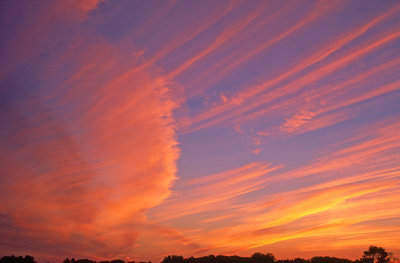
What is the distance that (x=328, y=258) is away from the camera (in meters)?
168

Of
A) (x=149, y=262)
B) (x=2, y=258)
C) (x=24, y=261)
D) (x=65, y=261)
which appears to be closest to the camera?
(x=2, y=258)

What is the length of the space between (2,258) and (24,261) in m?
7.99

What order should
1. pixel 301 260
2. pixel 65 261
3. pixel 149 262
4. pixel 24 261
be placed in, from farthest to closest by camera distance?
pixel 301 260, pixel 149 262, pixel 65 261, pixel 24 261

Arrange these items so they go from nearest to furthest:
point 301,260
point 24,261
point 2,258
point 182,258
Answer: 1. point 2,258
2. point 24,261
3. point 182,258
4. point 301,260

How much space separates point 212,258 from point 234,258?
437 inches

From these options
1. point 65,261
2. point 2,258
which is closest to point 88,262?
point 65,261

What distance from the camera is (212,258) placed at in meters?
144

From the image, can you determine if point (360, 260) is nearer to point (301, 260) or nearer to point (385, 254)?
point (385, 254)

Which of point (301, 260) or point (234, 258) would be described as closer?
point (234, 258)

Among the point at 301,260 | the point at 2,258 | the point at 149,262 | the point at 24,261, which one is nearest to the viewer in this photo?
the point at 2,258

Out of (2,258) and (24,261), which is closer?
(2,258)

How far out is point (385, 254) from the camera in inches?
5600

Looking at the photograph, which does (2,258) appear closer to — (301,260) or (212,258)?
(212,258)

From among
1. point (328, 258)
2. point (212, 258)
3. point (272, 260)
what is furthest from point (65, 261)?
point (328, 258)
